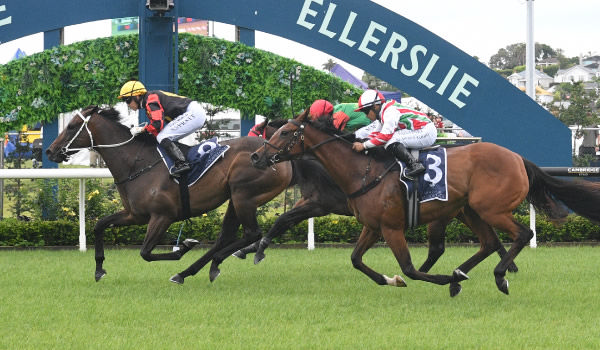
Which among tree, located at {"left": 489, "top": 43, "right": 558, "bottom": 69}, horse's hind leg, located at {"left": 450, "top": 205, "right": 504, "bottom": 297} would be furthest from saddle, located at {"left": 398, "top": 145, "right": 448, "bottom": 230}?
tree, located at {"left": 489, "top": 43, "right": 558, "bottom": 69}

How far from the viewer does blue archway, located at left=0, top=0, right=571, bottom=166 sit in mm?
10141

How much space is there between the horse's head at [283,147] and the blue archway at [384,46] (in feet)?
13.2

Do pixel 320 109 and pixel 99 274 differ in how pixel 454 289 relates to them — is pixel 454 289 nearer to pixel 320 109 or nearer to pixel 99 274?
pixel 320 109

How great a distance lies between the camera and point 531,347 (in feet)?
14.6

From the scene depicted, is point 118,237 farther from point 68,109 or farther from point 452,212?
point 452,212

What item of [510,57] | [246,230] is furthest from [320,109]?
[510,57]

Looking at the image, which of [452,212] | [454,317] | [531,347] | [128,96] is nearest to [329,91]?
[128,96]

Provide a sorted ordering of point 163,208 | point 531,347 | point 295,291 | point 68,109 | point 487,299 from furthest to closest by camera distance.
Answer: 1. point 68,109
2. point 163,208
3. point 295,291
4. point 487,299
5. point 531,347

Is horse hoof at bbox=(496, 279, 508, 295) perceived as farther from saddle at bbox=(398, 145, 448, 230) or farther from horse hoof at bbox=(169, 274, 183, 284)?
horse hoof at bbox=(169, 274, 183, 284)

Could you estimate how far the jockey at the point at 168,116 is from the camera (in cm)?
702

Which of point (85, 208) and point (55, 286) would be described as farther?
point (85, 208)

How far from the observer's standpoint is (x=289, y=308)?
5.73 m

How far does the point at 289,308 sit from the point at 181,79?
5.32 m

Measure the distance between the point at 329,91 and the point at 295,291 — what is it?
4.46 metres
